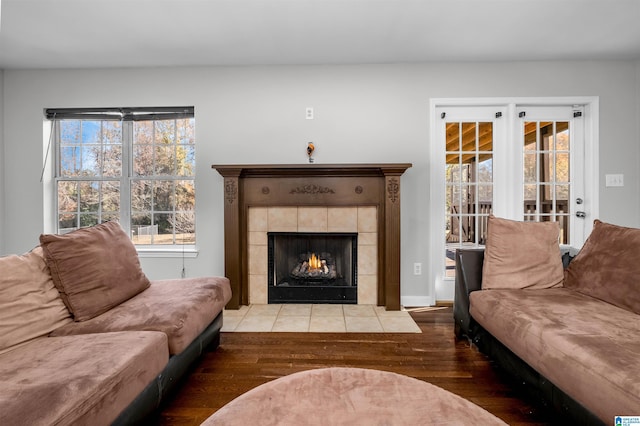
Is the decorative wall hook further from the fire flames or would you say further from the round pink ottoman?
the round pink ottoman

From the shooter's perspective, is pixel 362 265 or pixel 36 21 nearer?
pixel 36 21

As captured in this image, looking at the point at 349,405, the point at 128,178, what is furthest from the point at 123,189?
the point at 349,405

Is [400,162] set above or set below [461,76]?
below

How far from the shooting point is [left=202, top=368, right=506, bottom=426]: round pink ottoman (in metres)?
0.89

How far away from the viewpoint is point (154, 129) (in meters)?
3.55

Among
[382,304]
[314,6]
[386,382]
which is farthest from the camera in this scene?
[382,304]

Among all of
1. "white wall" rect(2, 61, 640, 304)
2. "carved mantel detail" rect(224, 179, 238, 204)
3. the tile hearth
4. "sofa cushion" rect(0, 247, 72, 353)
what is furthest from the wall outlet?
"sofa cushion" rect(0, 247, 72, 353)

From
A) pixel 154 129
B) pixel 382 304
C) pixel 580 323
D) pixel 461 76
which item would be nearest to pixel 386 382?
pixel 580 323

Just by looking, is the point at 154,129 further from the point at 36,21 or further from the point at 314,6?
the point at 314,6

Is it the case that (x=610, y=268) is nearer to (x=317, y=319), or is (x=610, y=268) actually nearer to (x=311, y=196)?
→ (x=317, y=319)

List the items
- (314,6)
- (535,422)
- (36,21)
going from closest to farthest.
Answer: (535,422) → (314,6) → (36,21)

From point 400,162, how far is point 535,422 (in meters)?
2.38

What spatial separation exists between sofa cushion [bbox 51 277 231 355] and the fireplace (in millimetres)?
1138

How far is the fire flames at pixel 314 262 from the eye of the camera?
11.2 feet
